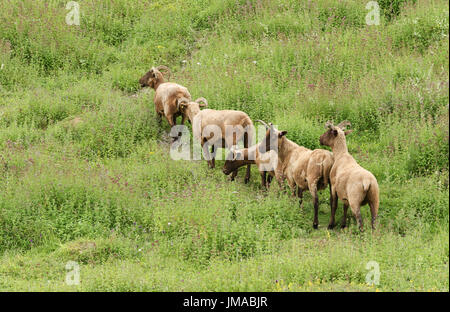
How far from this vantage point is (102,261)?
10.1 meters

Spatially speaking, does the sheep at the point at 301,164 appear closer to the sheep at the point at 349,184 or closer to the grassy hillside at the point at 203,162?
the sheep at the point at 349,184

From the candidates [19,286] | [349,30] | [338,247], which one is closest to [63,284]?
[19,286]

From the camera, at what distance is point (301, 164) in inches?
441

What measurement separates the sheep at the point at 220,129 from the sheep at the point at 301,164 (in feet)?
2.24

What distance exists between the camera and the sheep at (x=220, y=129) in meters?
12.4

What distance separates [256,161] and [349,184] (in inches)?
95.3

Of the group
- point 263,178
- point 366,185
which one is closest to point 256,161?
point 263,178

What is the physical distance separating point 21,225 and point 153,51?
761 cm

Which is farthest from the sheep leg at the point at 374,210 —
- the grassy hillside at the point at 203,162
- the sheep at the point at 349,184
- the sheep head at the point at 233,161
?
the sheep head at the point at 233,161

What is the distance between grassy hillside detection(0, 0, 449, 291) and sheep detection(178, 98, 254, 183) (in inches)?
17.4

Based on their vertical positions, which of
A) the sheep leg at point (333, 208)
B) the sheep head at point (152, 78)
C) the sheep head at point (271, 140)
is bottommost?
the sheep leg at point (333, 208)

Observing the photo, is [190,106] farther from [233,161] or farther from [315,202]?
[315,202]

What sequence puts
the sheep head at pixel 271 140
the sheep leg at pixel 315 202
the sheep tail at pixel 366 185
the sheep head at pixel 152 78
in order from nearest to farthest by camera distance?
the sheep tail at pixel 366 185 < the sheep leg at pixel 315 202 < the sheep head at pixel 271 140 < the sheep head at pixel 152 78
